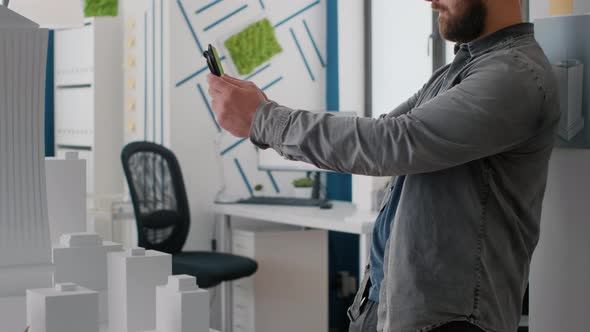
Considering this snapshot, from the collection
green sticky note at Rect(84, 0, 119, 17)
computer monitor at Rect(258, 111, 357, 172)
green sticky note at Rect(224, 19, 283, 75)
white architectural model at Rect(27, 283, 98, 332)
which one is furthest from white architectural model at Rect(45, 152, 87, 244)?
green sticky note at Rect(84, 0, 119, 17)

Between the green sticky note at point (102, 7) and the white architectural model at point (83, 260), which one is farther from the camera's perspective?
the green sticky note at point (102, 7)

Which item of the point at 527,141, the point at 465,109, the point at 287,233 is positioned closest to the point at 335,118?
the point at 465,109

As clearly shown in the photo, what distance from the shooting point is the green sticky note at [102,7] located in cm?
564

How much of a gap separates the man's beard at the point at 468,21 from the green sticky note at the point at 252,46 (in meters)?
3.61

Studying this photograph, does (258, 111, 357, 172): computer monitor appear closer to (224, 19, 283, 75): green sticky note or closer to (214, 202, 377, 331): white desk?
(214, 202, 377, 331): white desk

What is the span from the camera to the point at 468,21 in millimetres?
1538

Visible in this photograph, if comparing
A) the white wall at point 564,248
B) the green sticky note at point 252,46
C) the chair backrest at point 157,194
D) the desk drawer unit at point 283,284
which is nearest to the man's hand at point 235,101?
the white wall at point 564,248

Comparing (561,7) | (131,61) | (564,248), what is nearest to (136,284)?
(564,248)

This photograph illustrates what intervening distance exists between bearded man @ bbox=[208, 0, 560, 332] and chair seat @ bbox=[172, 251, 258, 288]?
2.59 meters

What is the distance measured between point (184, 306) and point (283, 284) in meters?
3.50

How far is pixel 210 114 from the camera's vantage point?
498cm

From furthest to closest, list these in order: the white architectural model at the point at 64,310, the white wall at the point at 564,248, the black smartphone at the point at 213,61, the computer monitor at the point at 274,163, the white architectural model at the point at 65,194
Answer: the computer monitor at the point at 274,163, the white wall at the point at 564,248, the white architectural model at the point at 65,194, the black smartphone at the point at 213,61, the white architectural model at the point at 64,310

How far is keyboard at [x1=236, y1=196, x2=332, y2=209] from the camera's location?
15.1ft

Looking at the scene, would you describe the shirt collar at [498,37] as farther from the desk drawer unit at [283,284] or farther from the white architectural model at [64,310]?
the desk drawer unit at [283,284]
